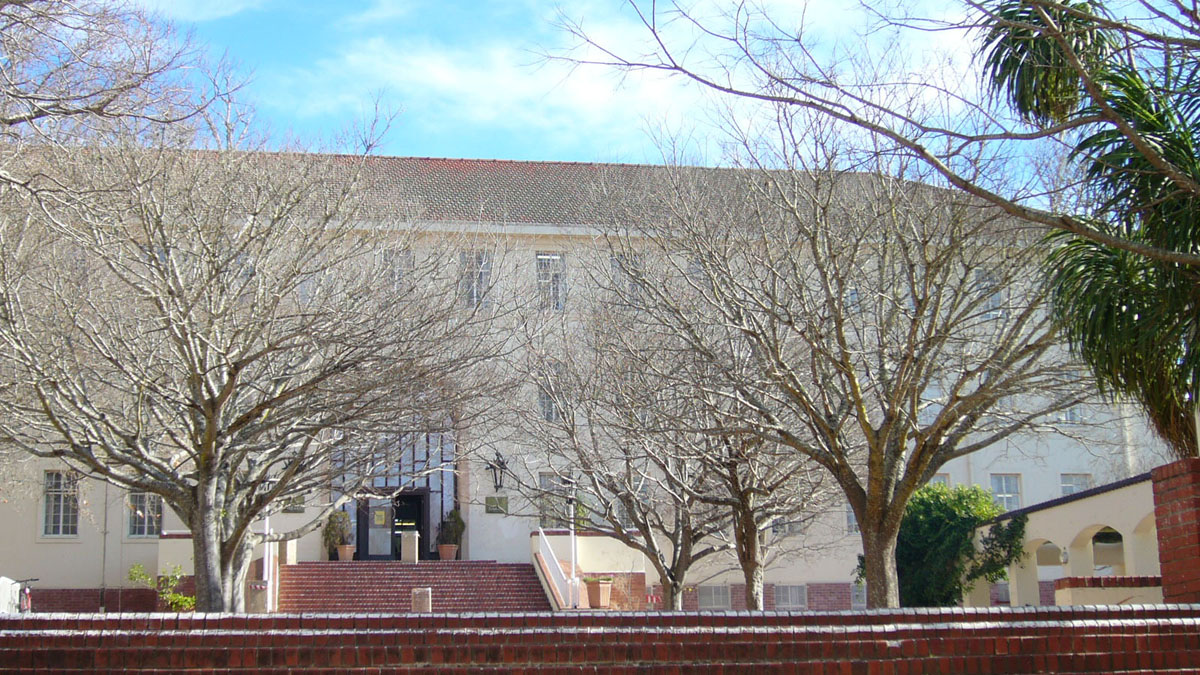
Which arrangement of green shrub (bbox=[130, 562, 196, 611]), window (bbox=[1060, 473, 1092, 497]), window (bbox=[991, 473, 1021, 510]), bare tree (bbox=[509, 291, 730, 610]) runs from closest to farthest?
bare tree (bbox=[509, 291, 730, 610]) < green shrub (bbox=[130, 562, 196, 611]) < window (bbox=[1060, 473, 1092, 497]) < window (bbox=[991, 473, 1021, 510])

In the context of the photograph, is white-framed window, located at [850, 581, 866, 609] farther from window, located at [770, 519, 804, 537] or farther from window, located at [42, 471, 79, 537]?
window, located at [42, 471, 79, 537]

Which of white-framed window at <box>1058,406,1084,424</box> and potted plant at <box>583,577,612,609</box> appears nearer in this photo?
white-framed window at <box>1058,406,1084,424</box>

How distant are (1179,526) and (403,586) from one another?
881 inches

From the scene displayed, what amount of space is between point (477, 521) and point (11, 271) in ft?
62.2

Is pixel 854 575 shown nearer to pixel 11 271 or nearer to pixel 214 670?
pixel 11 271

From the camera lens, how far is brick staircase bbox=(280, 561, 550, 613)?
2752cm

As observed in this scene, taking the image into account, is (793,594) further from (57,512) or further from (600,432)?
(57,512)

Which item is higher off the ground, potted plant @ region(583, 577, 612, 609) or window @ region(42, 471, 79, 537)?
window @ region(42, 471, 79, 537)

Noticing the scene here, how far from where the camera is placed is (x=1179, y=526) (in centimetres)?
831

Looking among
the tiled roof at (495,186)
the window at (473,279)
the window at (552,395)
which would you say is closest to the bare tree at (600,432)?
the window at (552,395)

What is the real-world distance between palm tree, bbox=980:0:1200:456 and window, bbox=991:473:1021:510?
25609mm

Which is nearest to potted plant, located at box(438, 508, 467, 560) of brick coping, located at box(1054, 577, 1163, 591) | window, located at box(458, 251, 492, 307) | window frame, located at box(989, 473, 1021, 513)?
window, located at box(458, 251, 492, 307)

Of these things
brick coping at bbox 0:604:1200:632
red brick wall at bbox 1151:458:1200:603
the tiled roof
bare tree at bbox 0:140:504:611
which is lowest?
brick coping at bbox 0:604:1200:632

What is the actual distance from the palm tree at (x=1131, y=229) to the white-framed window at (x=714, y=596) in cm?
2244
